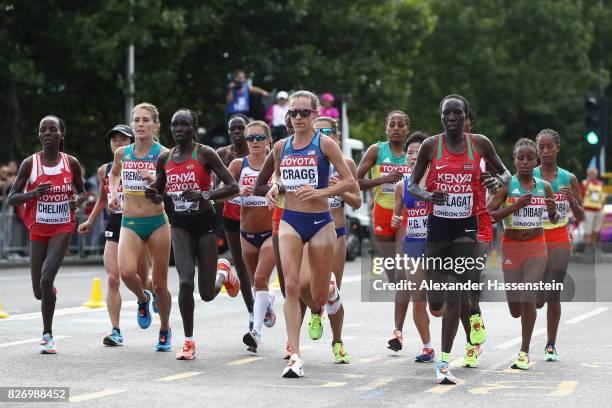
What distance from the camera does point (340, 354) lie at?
10945 mm

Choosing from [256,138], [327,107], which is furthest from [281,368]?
[327,107]

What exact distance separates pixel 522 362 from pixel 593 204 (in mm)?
20642

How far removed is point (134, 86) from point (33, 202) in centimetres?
2033

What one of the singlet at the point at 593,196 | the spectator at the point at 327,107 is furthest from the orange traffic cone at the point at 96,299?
the singlet at the point at 593,196

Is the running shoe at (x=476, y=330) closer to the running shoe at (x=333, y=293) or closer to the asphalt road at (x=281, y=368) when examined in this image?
the asphalt road at (x=281, y=368)

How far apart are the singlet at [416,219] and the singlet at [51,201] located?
2.97m

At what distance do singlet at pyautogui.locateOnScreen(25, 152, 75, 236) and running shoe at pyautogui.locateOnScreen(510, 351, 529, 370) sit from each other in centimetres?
407

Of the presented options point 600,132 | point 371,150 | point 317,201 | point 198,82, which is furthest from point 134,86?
point 317,201

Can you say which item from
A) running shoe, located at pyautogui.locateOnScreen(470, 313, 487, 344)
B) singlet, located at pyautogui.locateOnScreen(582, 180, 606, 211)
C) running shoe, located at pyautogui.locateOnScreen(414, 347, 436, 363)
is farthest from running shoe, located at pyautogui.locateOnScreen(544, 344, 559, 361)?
singlet, located at pyautogui.locateOnScreen(582, 180, 606, 211)

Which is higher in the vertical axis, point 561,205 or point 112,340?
point 561,205

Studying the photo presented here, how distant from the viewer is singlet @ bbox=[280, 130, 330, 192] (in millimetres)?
10242

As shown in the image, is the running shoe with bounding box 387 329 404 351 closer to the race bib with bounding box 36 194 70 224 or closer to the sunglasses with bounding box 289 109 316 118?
the sunglasses with bounding box 289 109 316 118

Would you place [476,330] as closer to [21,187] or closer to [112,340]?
[112,340]

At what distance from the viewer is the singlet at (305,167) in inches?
403
